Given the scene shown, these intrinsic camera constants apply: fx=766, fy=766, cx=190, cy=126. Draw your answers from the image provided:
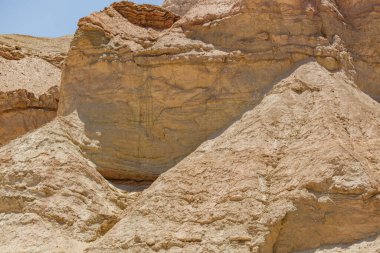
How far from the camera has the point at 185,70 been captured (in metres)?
16.4

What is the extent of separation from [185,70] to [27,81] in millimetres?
16180

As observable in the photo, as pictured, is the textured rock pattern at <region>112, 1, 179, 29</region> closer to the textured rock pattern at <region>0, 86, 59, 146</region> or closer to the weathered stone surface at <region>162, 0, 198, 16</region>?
the weathered stone surface at <region>162, 0, 198, 16</region>

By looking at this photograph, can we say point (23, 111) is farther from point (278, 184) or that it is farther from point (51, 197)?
point (278, 184)

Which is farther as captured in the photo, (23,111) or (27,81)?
(27,81)

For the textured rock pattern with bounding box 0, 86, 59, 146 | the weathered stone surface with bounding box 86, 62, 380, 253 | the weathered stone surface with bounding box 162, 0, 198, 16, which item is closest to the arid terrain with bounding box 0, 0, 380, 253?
the weathered stone surface with bounding box 86, 62, 380, 253

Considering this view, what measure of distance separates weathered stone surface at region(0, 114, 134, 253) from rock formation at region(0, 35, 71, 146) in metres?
10.9

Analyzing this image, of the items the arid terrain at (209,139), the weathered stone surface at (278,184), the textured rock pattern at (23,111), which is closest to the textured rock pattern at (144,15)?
the arid terrain at (209,139)

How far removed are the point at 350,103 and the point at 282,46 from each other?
212 cm

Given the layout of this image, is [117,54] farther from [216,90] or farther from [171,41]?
[216,90]

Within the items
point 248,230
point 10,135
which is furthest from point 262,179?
point 10,135

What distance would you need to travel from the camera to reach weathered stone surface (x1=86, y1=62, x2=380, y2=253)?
41.1 feet

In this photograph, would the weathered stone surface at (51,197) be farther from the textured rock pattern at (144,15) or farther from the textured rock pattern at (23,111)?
the textured rock pattern at (23,111)

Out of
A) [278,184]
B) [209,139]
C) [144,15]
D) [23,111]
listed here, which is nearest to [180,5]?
[23,111]

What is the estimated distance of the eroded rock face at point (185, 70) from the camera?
15969mm
